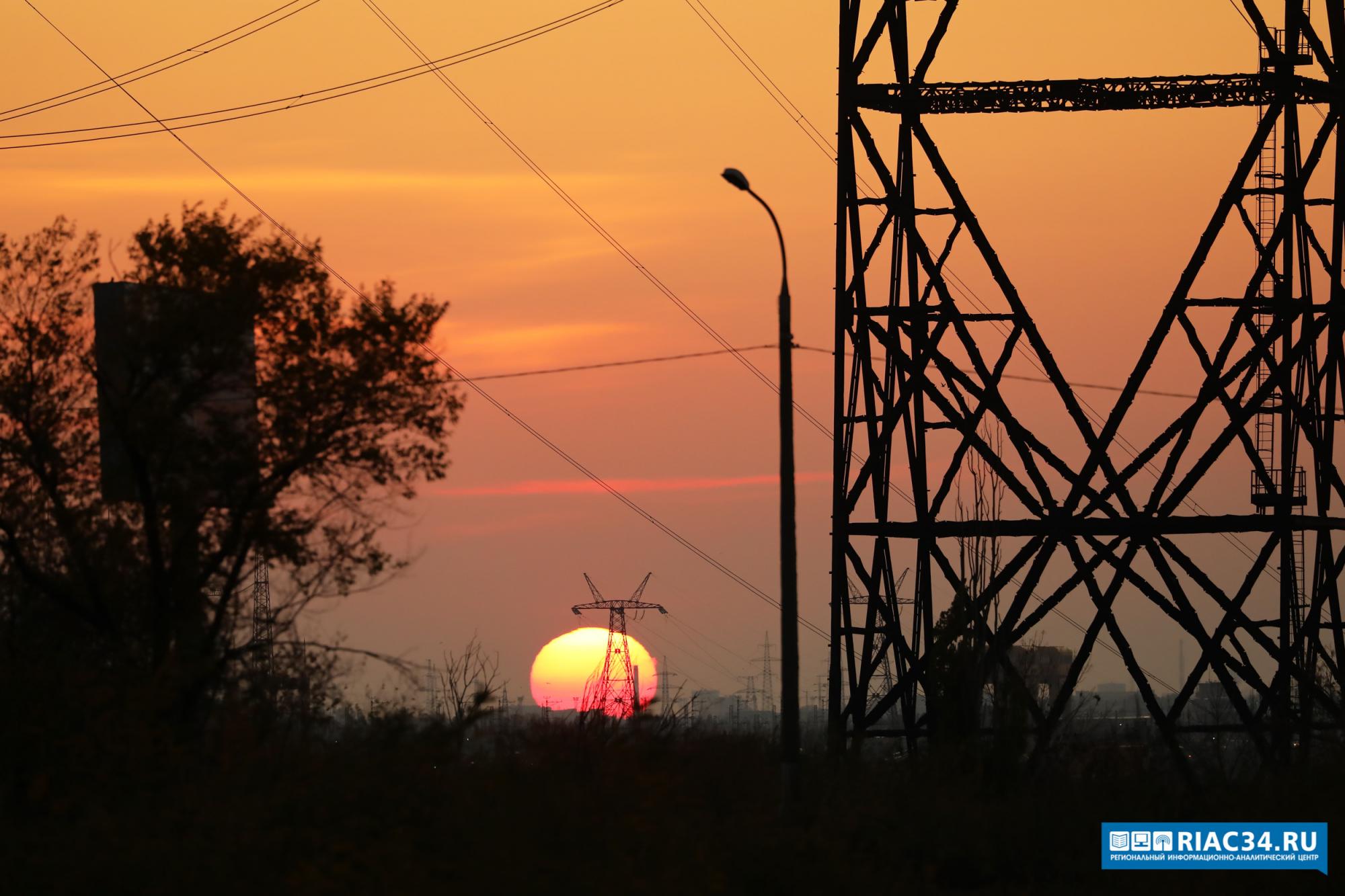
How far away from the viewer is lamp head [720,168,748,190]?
2141 cm

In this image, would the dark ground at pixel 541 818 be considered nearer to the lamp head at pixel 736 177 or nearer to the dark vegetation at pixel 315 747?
the dark vegetation at pixel 315 747

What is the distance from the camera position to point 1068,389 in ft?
92.4

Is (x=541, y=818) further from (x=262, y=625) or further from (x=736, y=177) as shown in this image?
(x=262, y=625)

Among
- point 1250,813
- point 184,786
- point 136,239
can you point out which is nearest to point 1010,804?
point 1250,813

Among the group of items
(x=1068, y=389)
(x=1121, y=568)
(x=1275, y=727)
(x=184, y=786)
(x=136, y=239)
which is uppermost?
(x=136, y=239)

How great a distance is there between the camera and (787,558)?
22.2m

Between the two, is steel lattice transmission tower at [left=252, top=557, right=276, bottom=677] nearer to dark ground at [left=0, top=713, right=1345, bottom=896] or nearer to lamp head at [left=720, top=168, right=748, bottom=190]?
dark ground at [left=0, top=713, right=1345, bottom=896]

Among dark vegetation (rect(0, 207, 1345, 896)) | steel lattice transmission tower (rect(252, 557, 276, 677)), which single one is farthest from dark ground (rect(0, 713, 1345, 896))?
steel lattice transmission tower (rect(252, 557, 276, 677))

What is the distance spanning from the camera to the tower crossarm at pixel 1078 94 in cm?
2858

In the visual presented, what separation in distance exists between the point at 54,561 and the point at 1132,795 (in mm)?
18556

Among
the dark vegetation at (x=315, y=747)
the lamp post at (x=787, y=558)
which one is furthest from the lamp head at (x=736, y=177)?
the dark vegetation at (x=315, y=747)

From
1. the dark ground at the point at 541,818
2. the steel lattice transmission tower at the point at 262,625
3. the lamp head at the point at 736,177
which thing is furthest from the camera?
the steel lattice transmission tower at the point at 262,625

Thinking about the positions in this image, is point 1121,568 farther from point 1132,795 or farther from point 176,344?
point 176,344

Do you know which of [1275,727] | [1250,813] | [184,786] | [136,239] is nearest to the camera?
[184,786]
